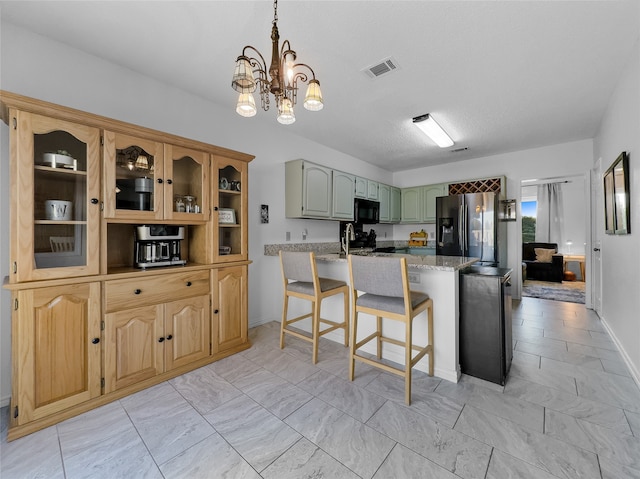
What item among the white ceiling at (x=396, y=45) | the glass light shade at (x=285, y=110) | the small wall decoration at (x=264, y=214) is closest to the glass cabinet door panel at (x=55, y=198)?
the white ceiling at (x=396, y=45)

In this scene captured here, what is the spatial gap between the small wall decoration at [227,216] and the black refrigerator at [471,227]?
141 inches

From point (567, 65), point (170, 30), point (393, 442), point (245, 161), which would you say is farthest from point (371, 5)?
point (393, 442)

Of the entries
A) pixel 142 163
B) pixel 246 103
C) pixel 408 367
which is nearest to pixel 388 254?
pixel 408 367

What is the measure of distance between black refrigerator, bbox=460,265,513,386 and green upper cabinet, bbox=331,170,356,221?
88.1 inches

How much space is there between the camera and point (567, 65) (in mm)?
2209

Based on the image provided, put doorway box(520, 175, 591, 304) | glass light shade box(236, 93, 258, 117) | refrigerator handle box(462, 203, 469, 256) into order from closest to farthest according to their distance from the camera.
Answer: glass light shade box(236, 93, 258, 117), refrigerator handle box(462, 203, 469, 256), doorway box(520, 175, 591, 304)

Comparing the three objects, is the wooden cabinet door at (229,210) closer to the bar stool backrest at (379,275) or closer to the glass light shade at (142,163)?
the glass light shade at (142,163)

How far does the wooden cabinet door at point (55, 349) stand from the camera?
155 centimetres

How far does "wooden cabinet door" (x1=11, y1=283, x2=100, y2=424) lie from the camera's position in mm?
1551

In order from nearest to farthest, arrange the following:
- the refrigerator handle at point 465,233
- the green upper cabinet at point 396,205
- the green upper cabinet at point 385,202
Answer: the refrigerator handle at point 465,233 < the green upper cabinet at point 385,202 < the green upper cabinet at point 396,205

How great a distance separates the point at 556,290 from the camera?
522 centimetres

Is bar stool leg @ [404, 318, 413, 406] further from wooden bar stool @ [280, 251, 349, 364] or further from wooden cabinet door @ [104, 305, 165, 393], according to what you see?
wooden cabinet door @ [104, 305, 165, 393]

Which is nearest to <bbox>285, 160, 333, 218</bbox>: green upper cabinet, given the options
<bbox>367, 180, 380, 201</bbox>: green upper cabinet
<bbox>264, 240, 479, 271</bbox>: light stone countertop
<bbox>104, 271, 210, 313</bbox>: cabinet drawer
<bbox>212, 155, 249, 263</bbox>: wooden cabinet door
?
<bbox>264, 240, 479, 271</bbox>: light stone countertop

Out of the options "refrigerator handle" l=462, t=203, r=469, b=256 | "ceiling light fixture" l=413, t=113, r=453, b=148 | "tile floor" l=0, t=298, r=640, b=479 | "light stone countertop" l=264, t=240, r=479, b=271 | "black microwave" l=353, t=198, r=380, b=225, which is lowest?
"tile floor" l=0, t=298, r=640, b=479
